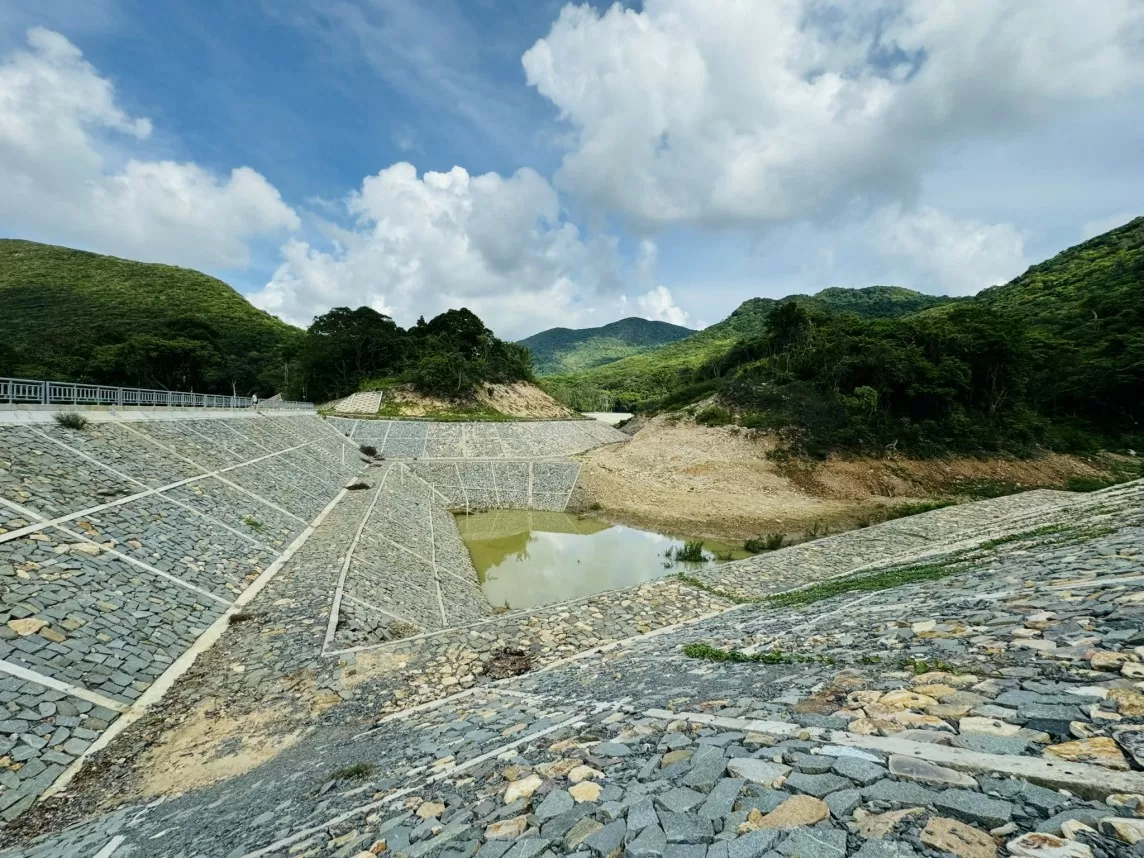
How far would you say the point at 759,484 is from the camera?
34781 millimetres

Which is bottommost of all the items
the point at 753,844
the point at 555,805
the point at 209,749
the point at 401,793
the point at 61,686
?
the point at 209,749

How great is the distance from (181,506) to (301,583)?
476 cm

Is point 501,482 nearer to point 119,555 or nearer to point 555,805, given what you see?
point 119,555

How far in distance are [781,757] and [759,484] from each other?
33.5 metres

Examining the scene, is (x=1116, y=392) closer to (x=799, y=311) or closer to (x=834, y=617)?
(x=799, y=311)

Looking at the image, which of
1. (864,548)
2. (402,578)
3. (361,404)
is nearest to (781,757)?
(402,578)

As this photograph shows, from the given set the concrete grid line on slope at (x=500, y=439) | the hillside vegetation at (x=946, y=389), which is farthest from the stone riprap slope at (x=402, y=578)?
the hillside vegetation at (x=946, y=389)

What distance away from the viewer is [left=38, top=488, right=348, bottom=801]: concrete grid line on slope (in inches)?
275

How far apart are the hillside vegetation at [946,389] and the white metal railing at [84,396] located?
36723mm

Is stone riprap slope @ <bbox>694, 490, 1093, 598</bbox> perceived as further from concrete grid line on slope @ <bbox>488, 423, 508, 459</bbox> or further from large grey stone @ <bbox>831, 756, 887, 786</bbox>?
concrete grid line on slope @ <bbox>488, 423, 508, 459</bbox>

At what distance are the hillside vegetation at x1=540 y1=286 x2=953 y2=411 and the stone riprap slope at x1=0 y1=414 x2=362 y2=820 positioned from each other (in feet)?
219

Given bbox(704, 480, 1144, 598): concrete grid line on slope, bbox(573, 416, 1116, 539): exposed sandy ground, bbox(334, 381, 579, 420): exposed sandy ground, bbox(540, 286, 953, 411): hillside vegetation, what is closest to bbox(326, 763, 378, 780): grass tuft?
bbox(704, 480, 1144, 598): concrete grid line on slope

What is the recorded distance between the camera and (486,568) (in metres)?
21.8

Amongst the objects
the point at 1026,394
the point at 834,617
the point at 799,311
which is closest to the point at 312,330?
the point at 799,311
